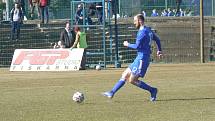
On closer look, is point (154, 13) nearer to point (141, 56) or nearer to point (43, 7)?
point (43, 7)

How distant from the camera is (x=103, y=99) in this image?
648 inches

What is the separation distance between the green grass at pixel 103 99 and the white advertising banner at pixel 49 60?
3.76m

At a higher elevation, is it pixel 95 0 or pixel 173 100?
pixel 95 0

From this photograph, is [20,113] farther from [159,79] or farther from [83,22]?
[83,22]

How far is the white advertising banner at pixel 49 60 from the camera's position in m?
29.0

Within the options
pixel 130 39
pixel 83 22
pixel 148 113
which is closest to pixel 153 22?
pixel 130 39

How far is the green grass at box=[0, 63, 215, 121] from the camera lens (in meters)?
13.1

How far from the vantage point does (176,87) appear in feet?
64.4

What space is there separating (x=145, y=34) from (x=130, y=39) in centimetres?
2031

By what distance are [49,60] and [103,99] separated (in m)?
13.1

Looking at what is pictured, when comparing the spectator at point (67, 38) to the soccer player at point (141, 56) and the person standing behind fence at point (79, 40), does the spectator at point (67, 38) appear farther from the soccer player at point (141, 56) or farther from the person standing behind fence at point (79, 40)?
the soccer player at point (141, 56)

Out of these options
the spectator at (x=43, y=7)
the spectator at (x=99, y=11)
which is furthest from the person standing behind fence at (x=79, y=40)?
the spectator at (x=43, y=7)

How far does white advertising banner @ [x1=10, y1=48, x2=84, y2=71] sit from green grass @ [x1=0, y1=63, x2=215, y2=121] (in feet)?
12.3

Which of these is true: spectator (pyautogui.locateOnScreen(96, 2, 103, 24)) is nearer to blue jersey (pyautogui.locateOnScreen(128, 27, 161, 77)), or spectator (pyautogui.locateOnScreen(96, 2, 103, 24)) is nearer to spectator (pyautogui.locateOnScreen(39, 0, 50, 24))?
spectator (pyautogui.locateOnScreen(39, 0, 50, 24))
